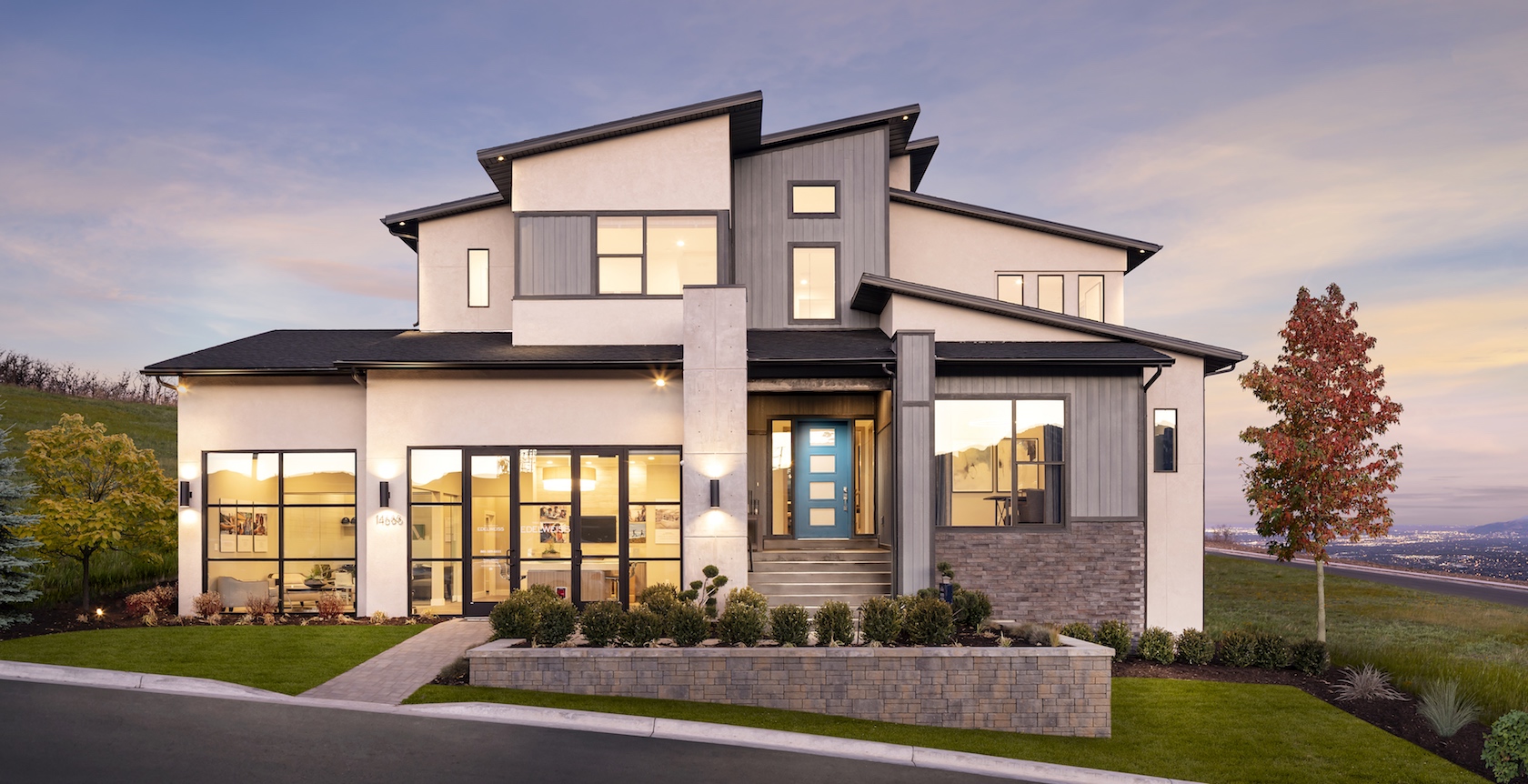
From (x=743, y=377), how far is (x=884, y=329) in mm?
3790

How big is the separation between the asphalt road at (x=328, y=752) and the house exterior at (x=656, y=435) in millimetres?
5517

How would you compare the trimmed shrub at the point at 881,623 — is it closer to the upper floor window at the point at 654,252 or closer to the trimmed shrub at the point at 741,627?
the trimmed shrub at the point at 741,627

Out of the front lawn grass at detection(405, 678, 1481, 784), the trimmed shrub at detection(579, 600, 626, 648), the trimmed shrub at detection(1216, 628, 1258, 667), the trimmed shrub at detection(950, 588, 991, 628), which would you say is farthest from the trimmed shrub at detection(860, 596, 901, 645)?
the trimmed shrub at detection(1216, 628, 1258, 667)

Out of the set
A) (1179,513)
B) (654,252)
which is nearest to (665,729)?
(654,252)

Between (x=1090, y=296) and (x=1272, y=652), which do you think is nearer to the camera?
(x=1272, y=652)

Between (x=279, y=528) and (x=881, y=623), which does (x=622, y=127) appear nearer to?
(x=279, y=528)

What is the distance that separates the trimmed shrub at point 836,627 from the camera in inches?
396

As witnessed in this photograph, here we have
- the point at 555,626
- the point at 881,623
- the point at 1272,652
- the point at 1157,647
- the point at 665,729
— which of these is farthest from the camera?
the point at 1157,647

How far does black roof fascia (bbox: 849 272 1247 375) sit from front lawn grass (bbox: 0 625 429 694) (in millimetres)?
10696

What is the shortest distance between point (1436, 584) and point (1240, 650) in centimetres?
1987

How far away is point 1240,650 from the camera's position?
12.6 m

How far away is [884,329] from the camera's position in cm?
→ 1585

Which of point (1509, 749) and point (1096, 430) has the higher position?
point (1096, 430)

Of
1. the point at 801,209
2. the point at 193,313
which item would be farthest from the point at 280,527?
the point at 193,313
